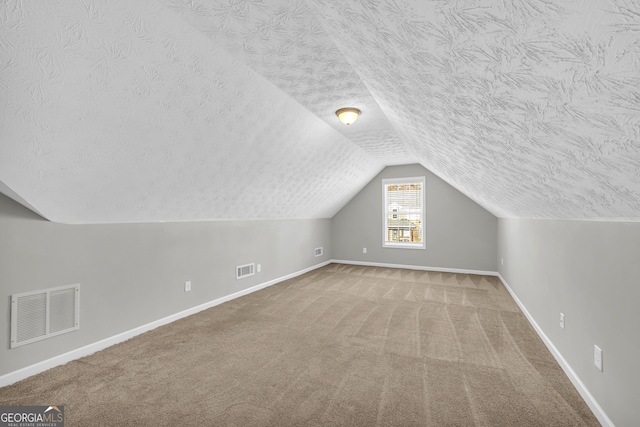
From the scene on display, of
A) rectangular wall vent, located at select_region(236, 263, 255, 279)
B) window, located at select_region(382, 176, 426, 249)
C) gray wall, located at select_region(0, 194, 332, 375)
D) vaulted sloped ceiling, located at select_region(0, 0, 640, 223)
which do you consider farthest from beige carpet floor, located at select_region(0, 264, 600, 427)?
window, located at select_region(382, 176, 426, 249)

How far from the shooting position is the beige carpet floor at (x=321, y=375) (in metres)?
1.66

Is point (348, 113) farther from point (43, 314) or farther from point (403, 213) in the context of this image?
point (403, 213)

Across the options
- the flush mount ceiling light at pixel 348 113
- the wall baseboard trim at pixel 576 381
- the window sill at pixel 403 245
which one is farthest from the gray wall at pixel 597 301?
the window sill at pixel 403 245

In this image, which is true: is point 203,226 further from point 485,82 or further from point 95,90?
point 485,82

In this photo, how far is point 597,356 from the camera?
163cm

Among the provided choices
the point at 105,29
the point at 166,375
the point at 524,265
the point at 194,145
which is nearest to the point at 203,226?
the point at 194,145

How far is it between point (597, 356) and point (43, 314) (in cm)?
372

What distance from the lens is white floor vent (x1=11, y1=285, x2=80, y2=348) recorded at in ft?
6.52

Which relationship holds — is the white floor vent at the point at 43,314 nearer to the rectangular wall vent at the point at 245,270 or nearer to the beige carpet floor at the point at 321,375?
the beige carpet floor at the point at 321,375

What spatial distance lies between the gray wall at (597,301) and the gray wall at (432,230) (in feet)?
9.53

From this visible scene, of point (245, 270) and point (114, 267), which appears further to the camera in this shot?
point (245, 270)

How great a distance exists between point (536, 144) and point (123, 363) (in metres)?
3.03

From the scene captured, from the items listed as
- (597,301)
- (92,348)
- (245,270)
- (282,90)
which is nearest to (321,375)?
(597,301)

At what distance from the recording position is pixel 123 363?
7.29 feet
